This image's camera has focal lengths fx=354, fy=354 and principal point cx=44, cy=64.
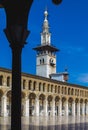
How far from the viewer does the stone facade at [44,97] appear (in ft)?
175

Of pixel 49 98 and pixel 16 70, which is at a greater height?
pixel 16 70

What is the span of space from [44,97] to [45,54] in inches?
963

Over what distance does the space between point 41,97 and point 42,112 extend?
2.71 meters

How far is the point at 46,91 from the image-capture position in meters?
65.1

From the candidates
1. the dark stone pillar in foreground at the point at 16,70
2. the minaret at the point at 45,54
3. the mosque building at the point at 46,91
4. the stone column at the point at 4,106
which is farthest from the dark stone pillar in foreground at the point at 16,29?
the minaret at the point at 45,54

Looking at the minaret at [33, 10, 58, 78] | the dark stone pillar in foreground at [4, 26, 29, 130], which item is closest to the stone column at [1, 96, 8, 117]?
the minaret at [33, 10, 58, 78]

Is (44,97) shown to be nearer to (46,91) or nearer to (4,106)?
(46,91)

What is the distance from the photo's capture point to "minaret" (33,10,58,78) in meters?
86.8

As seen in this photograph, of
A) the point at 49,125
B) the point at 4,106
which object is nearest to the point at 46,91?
the point at 4,106

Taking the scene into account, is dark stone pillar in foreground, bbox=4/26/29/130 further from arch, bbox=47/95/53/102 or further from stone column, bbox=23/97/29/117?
arch, bbox=47/95/53/102

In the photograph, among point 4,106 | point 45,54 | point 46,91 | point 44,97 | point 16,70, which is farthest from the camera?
point 45,54

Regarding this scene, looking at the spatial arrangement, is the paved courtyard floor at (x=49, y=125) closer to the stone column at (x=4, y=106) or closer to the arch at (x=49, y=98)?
the stone column at (x=4, y=106)

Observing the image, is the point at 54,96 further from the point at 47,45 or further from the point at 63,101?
the point at 47,45

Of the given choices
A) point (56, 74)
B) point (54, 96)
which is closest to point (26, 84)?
point (54, 96)
